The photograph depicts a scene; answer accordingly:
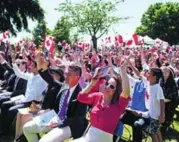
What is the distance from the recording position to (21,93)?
8031 mm

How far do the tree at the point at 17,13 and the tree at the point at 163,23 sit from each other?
118ft

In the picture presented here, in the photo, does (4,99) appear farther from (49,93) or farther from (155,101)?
(155,101)

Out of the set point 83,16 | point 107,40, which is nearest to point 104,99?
point 107,40

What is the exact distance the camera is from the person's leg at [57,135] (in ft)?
16.8

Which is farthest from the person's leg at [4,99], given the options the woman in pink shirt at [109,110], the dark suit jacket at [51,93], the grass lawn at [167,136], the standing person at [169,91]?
the woman in pink shirt at [109,110]

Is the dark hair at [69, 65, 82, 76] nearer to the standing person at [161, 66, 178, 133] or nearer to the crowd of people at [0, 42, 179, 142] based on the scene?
the crowd of people at [0, 42, 179, 142]

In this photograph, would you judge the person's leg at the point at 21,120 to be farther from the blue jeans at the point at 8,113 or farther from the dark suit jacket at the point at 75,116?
the dark suit jacket at the point at 75,116

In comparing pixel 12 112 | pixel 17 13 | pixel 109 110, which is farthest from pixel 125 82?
pixel 17 13

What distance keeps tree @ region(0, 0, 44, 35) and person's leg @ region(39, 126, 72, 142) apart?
107ft

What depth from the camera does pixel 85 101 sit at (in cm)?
497

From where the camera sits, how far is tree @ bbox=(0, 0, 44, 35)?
36.8m

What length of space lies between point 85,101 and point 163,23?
68132 millimetres

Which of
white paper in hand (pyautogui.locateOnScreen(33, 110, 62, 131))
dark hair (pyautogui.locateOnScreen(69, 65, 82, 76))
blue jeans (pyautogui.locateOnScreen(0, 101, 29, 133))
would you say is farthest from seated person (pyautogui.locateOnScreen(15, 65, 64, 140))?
dark hair (pyautogui.locateOnScreen(69, 65, 82, 76))

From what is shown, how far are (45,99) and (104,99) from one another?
1696mm
